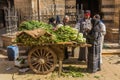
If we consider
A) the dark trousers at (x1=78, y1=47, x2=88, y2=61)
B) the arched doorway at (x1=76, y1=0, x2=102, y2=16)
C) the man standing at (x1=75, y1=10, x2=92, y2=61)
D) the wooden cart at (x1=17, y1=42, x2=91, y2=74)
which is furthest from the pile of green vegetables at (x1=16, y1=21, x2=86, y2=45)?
the arched doorway at (x1=76, y1=0, x2=102, y2=16)

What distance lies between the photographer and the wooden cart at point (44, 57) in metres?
8.55

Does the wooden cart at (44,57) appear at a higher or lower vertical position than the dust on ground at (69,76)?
higher

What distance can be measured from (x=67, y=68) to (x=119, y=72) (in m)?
1.66

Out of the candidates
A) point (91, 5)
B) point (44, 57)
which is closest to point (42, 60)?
point (44, 57)

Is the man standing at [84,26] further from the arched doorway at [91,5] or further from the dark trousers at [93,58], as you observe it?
the arched doorway at [91,5]

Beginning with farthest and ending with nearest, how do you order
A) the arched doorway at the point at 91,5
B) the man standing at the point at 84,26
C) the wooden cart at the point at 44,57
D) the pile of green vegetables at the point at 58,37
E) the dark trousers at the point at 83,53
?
1. the arched doorway at the point at 91,5
2. the dark trousers at the point at 83,53
3. the man standing at the point at 84,26
4. the wooden cart at the point at 44,57
5. the pile of green vegetables at the point at 58,37

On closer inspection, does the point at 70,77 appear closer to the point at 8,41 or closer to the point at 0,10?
the point at 8,41

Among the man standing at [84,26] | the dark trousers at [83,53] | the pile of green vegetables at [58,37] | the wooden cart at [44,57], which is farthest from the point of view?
the dark trousers at [83,53]

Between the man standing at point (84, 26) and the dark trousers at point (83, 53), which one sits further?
the dark trousers at point (83, 53)

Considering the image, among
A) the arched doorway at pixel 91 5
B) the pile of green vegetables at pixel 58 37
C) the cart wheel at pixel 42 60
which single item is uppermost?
the arched doorway at pixel 91 5

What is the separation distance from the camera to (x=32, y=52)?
8625 mm

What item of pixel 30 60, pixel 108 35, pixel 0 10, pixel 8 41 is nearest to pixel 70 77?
pixel 30 60

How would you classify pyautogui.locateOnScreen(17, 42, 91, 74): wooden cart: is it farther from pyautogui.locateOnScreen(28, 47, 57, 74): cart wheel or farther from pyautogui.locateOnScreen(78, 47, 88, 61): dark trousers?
pyautogui.locateOnScreen(78, 47, 88, 61): dark trousers

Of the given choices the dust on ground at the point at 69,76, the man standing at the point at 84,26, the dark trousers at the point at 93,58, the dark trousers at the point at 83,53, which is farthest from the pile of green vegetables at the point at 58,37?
the dark trousers at the point at 83,53
